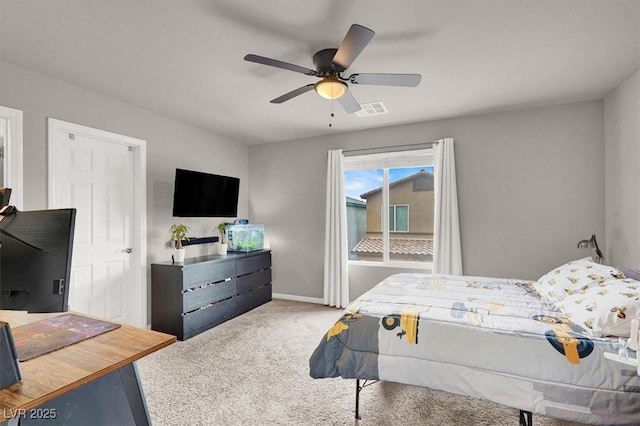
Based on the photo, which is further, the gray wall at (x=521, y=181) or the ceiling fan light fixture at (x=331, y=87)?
the gray wall at (x=521, y=181)

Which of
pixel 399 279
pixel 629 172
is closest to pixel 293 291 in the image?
pixel 399 279

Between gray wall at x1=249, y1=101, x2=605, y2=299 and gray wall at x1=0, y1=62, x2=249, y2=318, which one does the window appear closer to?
gray wall at x1=249, y1=101, x2=605, y2=299

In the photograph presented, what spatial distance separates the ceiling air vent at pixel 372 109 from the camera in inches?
138

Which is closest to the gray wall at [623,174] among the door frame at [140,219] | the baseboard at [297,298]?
the baseboard at [297,298]

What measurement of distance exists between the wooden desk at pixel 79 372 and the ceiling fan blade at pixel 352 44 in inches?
69.3

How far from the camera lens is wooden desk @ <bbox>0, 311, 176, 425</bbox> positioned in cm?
89

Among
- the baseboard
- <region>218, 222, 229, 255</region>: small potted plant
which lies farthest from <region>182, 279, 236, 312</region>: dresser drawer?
the baseboard

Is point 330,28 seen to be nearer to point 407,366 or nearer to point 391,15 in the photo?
point 391,15

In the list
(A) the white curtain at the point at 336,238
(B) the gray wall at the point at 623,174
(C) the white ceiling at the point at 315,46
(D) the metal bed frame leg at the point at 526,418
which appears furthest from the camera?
(A) the white curtain at the point at 336,238

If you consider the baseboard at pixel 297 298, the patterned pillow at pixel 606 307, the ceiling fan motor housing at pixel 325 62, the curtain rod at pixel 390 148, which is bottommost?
the baseboard at pixel 297 298

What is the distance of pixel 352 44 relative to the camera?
184 cm

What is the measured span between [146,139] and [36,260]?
9.76 ft

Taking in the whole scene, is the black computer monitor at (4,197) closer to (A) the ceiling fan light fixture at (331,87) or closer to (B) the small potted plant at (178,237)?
(A) the ceiling fan light fixture at (331,87)

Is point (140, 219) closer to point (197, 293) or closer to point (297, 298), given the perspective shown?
point (197, 293)
